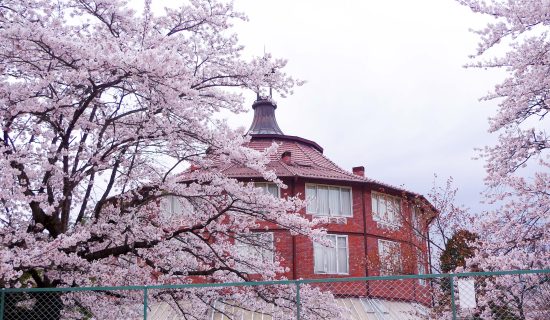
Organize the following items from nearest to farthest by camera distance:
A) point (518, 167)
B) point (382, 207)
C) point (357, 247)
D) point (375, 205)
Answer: point (518, 167)
point (357, 247)
point (375, 205)
point (382, 207)

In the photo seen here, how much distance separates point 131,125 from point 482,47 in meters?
6.87

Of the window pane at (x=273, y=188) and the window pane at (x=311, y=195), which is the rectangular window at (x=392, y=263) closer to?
the window pane at (x=311, y=195)

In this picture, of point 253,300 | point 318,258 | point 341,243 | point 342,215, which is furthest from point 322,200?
point 253,300

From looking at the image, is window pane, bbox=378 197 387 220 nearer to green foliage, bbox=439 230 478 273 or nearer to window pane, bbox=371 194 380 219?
window pane, bbox=371 194 380 219

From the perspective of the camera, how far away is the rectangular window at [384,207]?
96.9 ft

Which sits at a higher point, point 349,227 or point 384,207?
point 384,207

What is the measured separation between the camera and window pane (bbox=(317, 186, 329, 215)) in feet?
95.2

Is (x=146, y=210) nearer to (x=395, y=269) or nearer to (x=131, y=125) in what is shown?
(x=131, y=125)

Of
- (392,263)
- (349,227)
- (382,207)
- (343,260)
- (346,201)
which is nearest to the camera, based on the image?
(392,263)

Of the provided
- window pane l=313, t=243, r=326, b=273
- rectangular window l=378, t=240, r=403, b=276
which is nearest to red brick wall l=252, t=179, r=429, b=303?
window pane l=313, t=243, r=326, b=273

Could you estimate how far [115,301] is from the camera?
41.0 feet

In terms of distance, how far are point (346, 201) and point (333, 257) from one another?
283 centimetres

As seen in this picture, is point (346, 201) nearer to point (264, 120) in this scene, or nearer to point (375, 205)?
point (375, 205)

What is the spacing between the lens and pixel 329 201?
29266 millimetres
